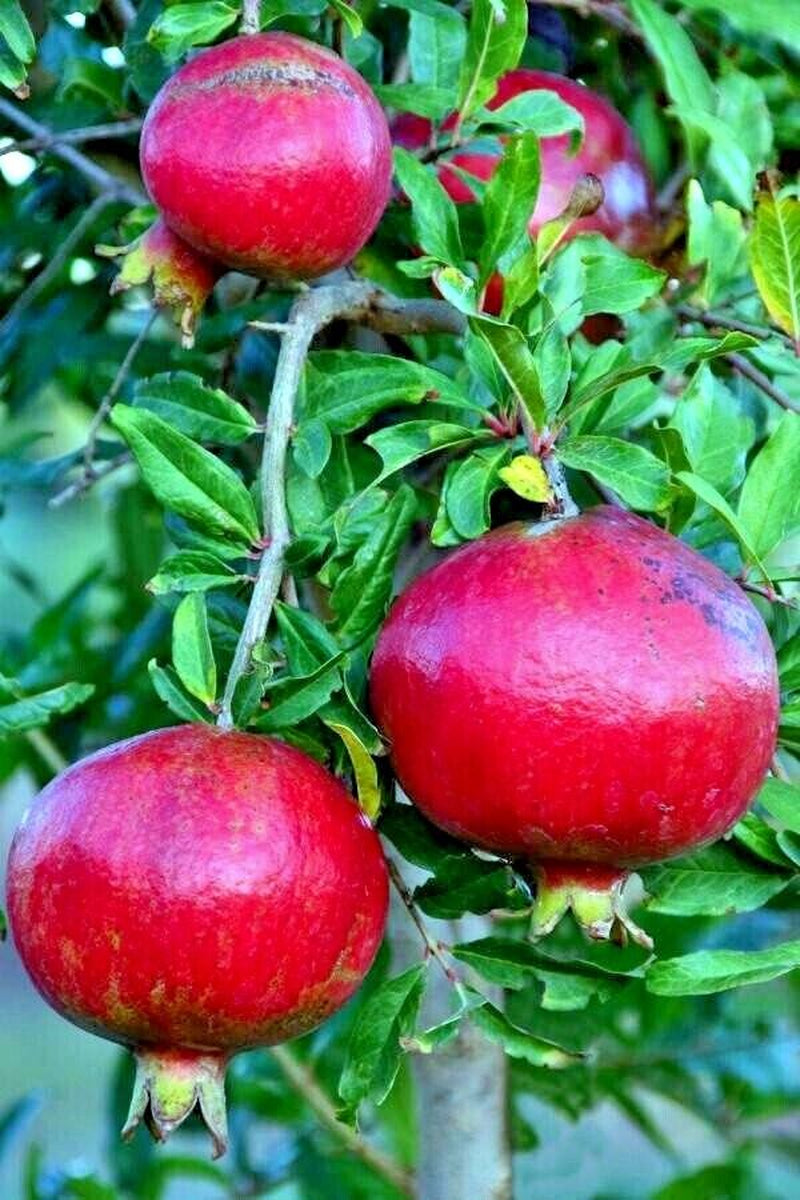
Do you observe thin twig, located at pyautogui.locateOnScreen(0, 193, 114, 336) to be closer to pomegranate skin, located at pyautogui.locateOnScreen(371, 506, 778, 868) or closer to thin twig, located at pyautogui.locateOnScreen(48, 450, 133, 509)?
thin twig, located at pyautogui.locateOnScreen(48, 450, 133, 509)

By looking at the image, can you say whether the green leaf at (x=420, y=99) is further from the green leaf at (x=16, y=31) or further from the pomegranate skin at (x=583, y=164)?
the green leaf at (x=16, y=31)

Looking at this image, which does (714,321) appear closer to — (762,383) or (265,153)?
(762,383)

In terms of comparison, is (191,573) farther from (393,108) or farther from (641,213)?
(641,213)

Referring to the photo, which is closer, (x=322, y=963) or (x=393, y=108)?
(x=322, y=963)

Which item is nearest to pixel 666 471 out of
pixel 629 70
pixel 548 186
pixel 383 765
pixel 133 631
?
pixel 383 765

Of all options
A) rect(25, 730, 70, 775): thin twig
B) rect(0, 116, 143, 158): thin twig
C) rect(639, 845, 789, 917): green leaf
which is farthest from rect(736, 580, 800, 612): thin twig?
rect(25, 730, 70, 775): thin twig

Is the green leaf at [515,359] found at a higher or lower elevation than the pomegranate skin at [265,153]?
lower

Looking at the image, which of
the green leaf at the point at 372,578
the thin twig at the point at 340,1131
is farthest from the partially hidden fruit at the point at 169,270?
the thin twig at the point at 340,1131
